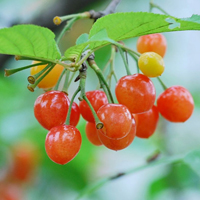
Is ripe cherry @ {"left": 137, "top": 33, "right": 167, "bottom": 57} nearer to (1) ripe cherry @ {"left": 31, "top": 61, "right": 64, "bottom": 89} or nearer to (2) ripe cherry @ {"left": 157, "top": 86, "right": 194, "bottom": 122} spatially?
(2) ripe cherry @ {"left": 157, "top": 86, "right": 194, "bottom": 122}

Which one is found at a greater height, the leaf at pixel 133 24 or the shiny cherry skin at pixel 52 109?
the leaf at pixel 133 24

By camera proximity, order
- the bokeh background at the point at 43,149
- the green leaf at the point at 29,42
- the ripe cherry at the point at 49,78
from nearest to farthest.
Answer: the green leaf at the point at 29,42 → the ripe cherry at the point at 49,78 → the bokeh background at the point at 43,149

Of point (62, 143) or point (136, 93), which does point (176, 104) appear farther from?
point (62, 143)

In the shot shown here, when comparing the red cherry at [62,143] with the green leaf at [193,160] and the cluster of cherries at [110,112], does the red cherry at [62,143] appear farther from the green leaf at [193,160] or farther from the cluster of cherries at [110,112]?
the green leaf at [193,160]

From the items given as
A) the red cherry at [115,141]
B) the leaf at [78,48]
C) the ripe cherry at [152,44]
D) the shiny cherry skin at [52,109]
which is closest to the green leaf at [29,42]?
the leaf at [78,48]

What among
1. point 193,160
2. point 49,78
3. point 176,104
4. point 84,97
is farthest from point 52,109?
point 193,160

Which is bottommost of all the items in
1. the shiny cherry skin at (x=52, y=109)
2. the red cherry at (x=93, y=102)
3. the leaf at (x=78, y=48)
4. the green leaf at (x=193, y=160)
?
the green leaf at (x=193, y=160)

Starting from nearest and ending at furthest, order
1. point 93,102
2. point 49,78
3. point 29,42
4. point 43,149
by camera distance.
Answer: point 29,42 → point 93,102 → point 49,78 → point 43,149
